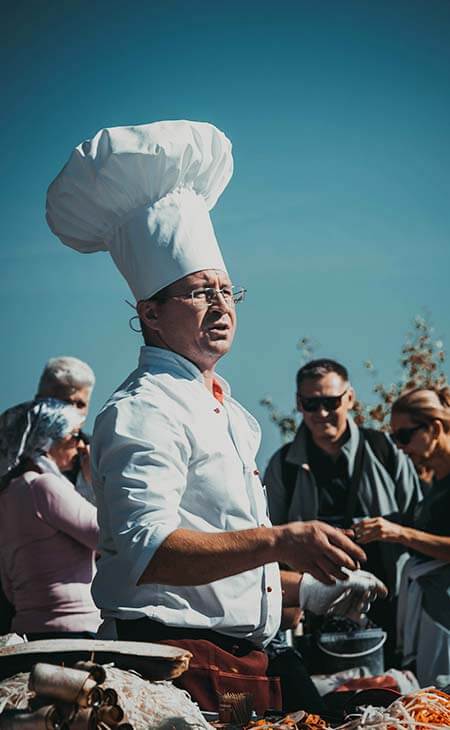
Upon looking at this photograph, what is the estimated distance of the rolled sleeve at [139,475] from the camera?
2.25 meters

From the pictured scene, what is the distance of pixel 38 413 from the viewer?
4.52 meters

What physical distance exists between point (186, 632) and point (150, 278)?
0.92 metres

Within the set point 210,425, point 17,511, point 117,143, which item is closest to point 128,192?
point 117,143

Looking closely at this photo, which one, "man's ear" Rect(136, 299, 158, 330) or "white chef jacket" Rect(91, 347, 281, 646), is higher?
"man's ear" Rect(136, 299, 158, 330)

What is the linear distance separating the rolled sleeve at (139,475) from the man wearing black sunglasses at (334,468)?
10.5 feet

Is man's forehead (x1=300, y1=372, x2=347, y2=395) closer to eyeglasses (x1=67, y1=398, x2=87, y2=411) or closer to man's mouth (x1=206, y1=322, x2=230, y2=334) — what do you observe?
eyeglasses (x1=67, y1=398, x2=87, y2=411)

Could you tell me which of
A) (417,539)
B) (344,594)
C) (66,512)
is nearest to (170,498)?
(344,594)

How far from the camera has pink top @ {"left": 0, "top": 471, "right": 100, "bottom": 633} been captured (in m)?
4.12

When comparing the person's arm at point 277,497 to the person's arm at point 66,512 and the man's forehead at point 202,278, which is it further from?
the man's forehead at point 202,278

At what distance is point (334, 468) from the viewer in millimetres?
5719

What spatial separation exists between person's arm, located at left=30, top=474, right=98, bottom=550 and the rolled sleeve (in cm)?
166

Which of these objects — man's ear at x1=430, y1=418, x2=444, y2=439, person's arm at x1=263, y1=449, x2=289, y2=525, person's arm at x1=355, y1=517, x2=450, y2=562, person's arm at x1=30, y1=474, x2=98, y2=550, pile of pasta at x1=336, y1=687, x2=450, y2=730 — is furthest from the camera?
person's arm at x1=263, y1=449, x2=289, y2=525

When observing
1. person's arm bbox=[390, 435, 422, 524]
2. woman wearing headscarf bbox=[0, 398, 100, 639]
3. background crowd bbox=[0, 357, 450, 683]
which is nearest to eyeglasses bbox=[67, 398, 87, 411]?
background crowd bbox=[0, 357, 450, 683]

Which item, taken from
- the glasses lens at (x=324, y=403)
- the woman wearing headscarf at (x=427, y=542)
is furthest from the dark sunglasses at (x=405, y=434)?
the glasses lens at (x=324, y=403)
